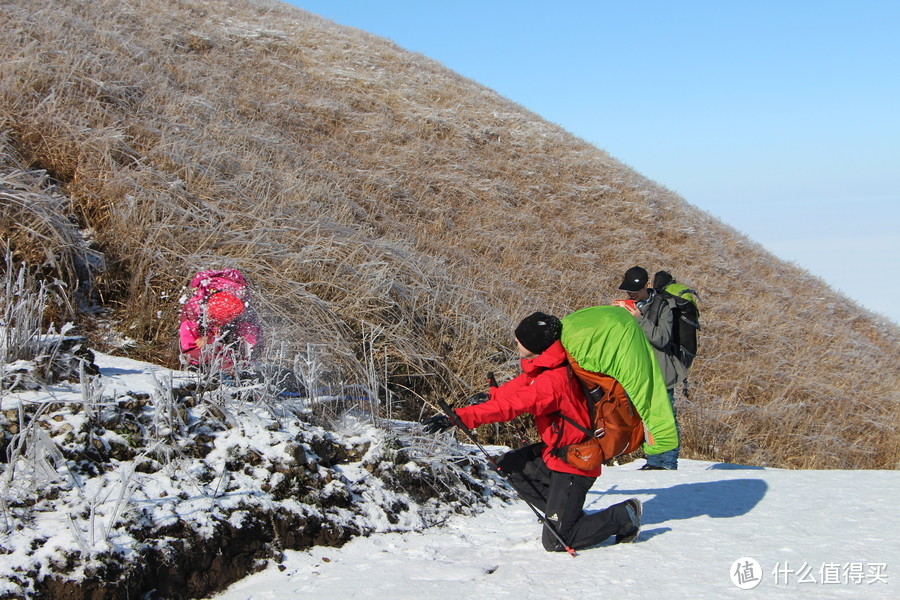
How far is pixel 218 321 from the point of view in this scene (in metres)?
4.30

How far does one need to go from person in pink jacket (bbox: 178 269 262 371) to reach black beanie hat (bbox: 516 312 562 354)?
5.61 ft

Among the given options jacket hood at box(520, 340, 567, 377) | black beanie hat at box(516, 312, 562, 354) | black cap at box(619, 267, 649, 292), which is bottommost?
jacket hood at box(520, 340, 567, 377)

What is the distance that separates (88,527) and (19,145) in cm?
462

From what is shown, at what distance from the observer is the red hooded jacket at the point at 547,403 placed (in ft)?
10.4

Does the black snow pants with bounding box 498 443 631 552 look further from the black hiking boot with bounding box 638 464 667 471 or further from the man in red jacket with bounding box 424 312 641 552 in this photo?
the black hiking boot with bounding box 638 464 667 471

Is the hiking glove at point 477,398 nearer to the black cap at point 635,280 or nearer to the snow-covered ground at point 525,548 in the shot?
the snow-covered ground at point 525,548

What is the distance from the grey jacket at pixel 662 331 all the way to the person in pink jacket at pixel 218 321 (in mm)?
3119

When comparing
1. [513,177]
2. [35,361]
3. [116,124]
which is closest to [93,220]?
[116,124]

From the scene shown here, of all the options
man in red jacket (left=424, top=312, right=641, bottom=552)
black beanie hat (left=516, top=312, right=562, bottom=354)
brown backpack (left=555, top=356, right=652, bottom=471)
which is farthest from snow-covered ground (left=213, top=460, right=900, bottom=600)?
black beanie hat (left=516, top=312, right=562, bottom=354)

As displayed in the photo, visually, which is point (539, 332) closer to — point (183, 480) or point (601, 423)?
point (601, 423)

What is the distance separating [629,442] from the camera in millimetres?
3490

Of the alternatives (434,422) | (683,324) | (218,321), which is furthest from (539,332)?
(683,324)

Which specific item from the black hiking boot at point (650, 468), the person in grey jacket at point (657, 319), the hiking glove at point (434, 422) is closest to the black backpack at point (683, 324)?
the person in grey jacket at point (657, 319)

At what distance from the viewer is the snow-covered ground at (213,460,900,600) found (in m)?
2.76
